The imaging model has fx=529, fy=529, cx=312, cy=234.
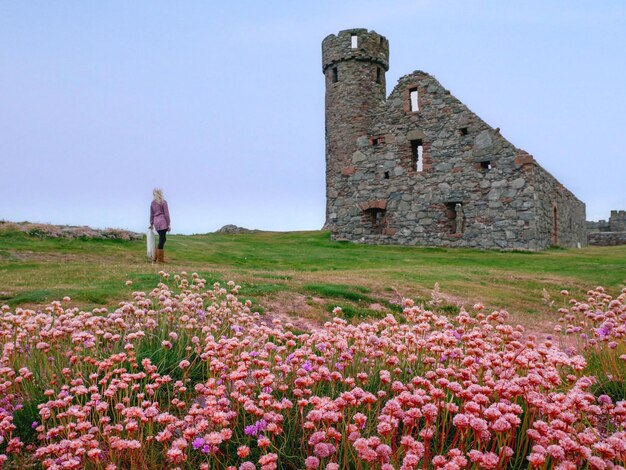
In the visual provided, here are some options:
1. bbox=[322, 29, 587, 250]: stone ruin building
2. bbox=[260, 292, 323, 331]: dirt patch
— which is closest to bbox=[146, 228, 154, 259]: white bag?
bbox=[260, 292, 323, 331]: dirt patch

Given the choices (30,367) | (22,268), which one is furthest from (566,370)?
(22,268)

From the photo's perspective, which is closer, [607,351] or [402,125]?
[607,351]

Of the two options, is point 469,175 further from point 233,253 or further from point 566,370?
point 566,370

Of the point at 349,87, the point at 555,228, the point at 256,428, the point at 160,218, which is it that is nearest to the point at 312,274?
the point at 160,218

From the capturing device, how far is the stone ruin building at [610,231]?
4756 cm

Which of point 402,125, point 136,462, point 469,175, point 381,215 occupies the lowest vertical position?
point 136,462

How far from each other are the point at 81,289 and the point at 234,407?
7.88 metres

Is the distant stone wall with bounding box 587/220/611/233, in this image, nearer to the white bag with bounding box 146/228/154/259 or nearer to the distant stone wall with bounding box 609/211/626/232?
the distant stone wall with bounding box 609/211/626/232

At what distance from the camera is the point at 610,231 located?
170 ft

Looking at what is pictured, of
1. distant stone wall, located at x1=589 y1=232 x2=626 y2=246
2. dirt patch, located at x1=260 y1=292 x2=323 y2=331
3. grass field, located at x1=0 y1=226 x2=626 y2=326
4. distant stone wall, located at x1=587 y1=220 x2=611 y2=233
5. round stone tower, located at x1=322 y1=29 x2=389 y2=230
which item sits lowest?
dirt patch, located at x1=260 y1=292 x2=323 y2=331

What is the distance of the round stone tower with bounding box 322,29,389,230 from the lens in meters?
34.1

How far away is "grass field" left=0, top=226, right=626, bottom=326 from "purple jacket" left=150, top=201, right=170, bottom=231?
4.42ft

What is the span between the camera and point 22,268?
15.1 m

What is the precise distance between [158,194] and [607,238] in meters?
43.8
